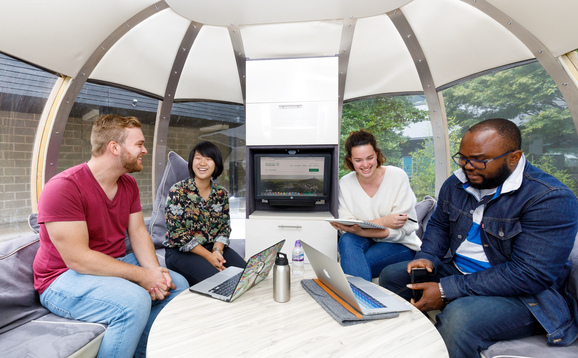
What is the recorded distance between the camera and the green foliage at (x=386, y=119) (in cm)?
402

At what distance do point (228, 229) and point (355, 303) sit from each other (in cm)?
158

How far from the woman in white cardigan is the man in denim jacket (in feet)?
1.59

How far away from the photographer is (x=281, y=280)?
1396 mm

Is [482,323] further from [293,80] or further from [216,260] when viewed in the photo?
[293,80]

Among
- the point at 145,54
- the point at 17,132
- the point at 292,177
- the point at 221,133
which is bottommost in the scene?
the point at 292,177

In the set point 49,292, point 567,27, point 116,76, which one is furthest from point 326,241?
point 116,76

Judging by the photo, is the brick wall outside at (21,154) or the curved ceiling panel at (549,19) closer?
the curved ceiling panel at (549,19)

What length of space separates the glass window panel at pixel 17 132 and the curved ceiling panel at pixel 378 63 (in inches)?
121

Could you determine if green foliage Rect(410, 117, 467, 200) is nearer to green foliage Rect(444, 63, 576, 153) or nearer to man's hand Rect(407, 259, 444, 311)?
green foliage Rect(444, 63, 576, 153)

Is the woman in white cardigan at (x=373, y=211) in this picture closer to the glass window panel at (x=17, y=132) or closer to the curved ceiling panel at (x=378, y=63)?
the curved ceiling panel at (x=378, y=63)

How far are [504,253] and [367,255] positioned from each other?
91 centimetres

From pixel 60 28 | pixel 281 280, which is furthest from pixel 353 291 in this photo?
pixel 60 28

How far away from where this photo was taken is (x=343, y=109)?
4211mm

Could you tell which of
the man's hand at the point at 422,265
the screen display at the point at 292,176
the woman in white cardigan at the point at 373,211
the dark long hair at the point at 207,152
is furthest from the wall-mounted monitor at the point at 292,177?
the man's hand at the point at 422,265
